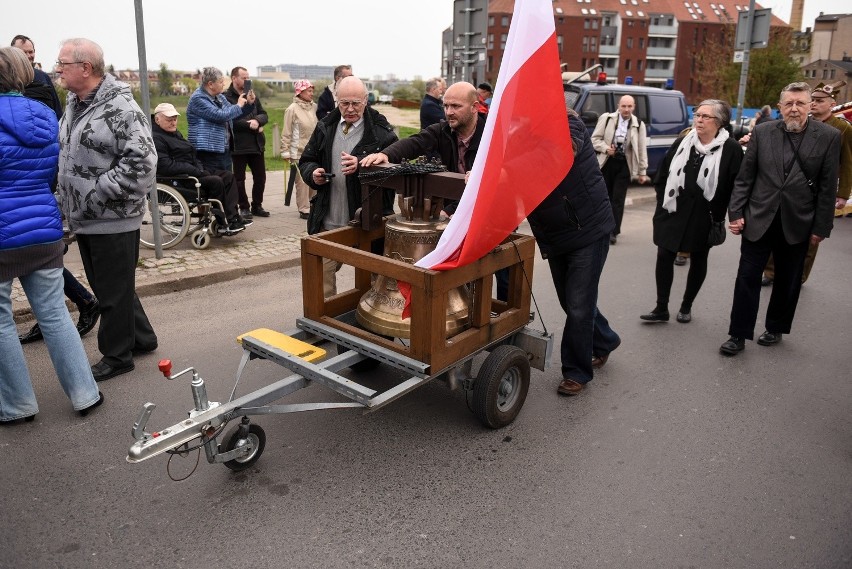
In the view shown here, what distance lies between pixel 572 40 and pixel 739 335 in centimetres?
9755

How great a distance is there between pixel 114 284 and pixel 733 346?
4.31 m

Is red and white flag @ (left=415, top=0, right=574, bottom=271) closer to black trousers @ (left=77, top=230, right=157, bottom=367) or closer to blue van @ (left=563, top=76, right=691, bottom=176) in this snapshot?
black trousers @ (left=77, top=230, right=157, bottom=367)

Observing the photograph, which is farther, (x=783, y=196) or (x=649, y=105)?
(x=649, y=105)

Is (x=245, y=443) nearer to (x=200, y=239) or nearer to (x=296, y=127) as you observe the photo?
(x=200, y=239)

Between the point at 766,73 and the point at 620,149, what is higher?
the point at 766,73

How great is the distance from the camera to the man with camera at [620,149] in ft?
28.4

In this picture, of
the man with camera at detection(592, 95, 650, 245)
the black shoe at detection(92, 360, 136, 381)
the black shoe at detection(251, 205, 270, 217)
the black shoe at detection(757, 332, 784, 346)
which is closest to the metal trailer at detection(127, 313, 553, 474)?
the black shoe at detection(92, 360, 136, 381)

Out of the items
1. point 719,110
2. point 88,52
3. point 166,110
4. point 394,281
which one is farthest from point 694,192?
point 166,110

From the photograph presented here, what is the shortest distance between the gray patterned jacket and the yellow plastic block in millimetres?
1232

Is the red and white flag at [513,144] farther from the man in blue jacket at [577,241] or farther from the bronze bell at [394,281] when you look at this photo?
the man in blue jacket at [577,241]

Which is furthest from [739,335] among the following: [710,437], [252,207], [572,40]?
[572,40]

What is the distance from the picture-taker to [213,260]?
285 inches

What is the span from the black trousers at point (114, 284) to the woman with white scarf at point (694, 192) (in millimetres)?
3979

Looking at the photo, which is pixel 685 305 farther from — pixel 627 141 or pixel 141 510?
pixel 141 510
